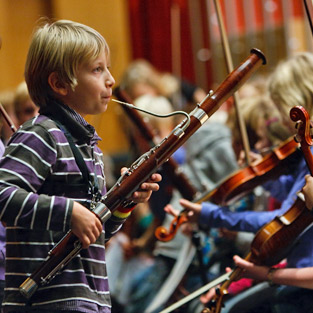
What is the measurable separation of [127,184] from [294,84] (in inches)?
31.6

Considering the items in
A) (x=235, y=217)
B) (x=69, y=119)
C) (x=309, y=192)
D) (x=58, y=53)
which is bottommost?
(x=235, y=217)

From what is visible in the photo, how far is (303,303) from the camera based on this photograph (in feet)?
6.12

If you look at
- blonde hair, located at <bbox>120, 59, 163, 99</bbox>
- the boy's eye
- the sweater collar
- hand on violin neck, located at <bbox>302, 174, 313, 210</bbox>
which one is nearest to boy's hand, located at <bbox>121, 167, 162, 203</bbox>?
the sweater collar

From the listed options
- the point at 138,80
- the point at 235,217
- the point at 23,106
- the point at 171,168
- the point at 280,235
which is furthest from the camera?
the point at 138,80

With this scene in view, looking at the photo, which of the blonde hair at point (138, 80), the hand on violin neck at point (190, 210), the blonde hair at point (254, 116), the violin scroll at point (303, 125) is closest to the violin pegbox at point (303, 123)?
the violin scroll at point (303, 125)

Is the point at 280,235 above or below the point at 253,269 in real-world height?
above

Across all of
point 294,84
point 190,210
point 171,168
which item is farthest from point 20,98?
point 294,84

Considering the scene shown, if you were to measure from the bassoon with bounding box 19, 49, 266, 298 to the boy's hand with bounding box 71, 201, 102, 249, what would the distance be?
1.5 inches

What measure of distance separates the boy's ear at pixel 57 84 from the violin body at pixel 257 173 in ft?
2.44

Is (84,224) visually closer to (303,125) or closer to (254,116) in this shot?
(303,125)

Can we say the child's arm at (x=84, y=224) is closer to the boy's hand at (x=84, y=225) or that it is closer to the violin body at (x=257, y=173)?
the boy's hand at (x=84, y=225)

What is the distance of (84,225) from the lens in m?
1.29

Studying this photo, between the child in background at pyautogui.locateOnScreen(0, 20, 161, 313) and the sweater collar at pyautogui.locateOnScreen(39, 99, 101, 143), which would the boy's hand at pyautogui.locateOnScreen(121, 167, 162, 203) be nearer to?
the child in background at pyautogui.locateOnScreen(0, 20, 161, 313)

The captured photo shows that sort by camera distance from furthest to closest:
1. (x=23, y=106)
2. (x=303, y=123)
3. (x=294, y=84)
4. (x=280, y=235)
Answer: (x=23, y=106) → (x=294, y=84) → (x=280, y=235) → (x=303, y=123)
